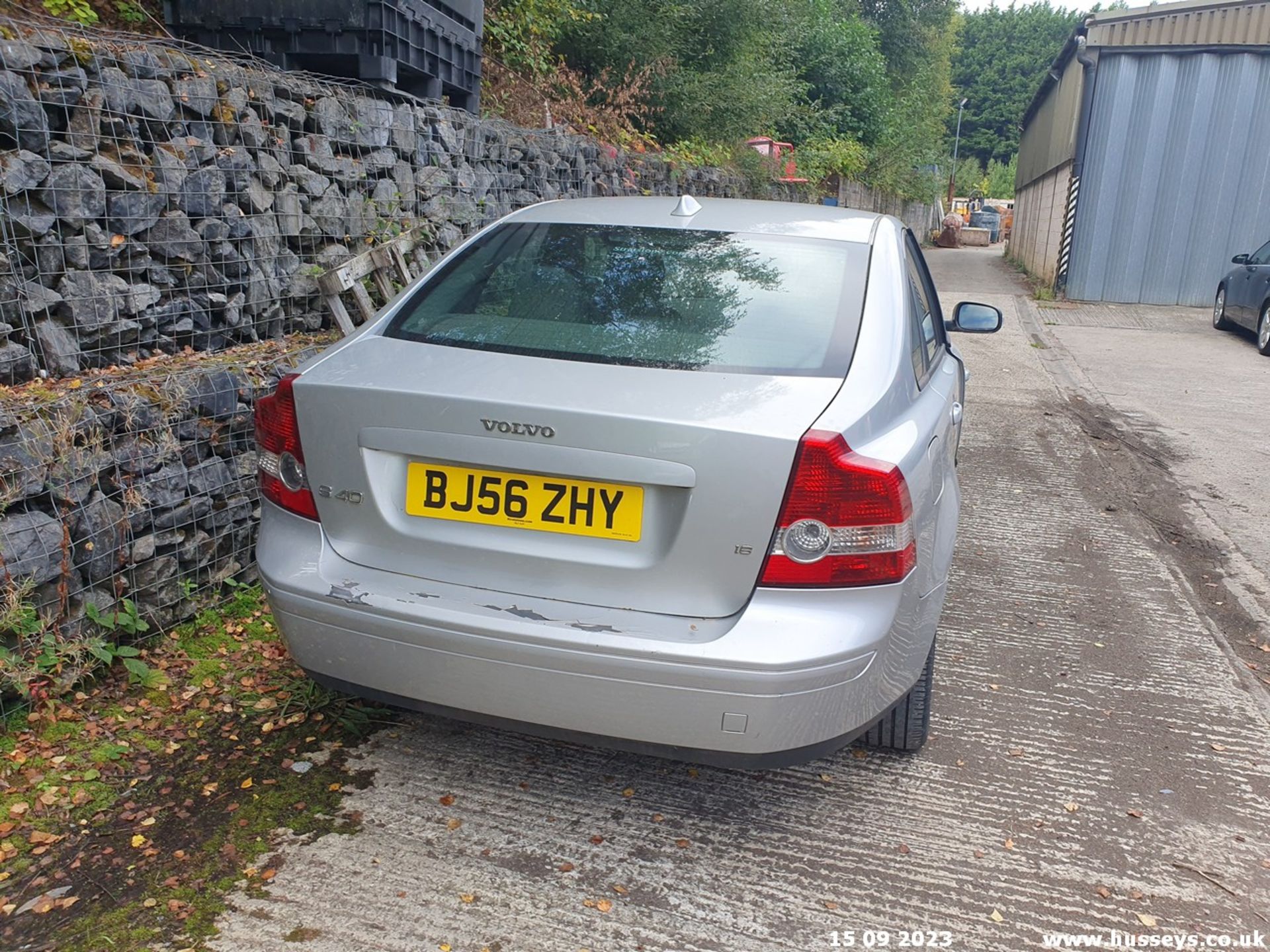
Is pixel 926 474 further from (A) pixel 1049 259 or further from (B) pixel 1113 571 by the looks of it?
(A) pixel 1049 259

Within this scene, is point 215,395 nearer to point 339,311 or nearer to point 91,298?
point 91,298

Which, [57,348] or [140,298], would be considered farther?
[140,298]

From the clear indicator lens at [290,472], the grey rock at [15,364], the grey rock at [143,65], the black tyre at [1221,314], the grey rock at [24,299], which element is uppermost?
the grey rock at [143,65]

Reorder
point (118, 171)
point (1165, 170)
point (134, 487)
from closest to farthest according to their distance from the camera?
point (134, 487) → point (118, 171) → point (1165, 170)

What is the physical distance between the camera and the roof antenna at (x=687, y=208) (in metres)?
3.21

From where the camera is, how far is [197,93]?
4.25 m

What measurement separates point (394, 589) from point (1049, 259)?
61.8ft

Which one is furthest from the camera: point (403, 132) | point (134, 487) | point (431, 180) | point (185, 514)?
point (431, 180)

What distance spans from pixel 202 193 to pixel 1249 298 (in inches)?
508

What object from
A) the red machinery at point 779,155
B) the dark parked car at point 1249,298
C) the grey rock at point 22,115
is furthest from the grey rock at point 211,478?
the red machinery at point 779,155

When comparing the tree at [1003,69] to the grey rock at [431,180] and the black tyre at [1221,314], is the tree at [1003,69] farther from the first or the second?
the grey rock at [431,180]

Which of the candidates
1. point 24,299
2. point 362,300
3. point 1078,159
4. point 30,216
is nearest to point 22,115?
point 30,216

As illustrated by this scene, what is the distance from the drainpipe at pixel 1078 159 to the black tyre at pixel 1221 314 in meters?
2.89

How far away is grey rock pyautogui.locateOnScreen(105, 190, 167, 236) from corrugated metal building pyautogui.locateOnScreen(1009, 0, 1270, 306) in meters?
15.7
